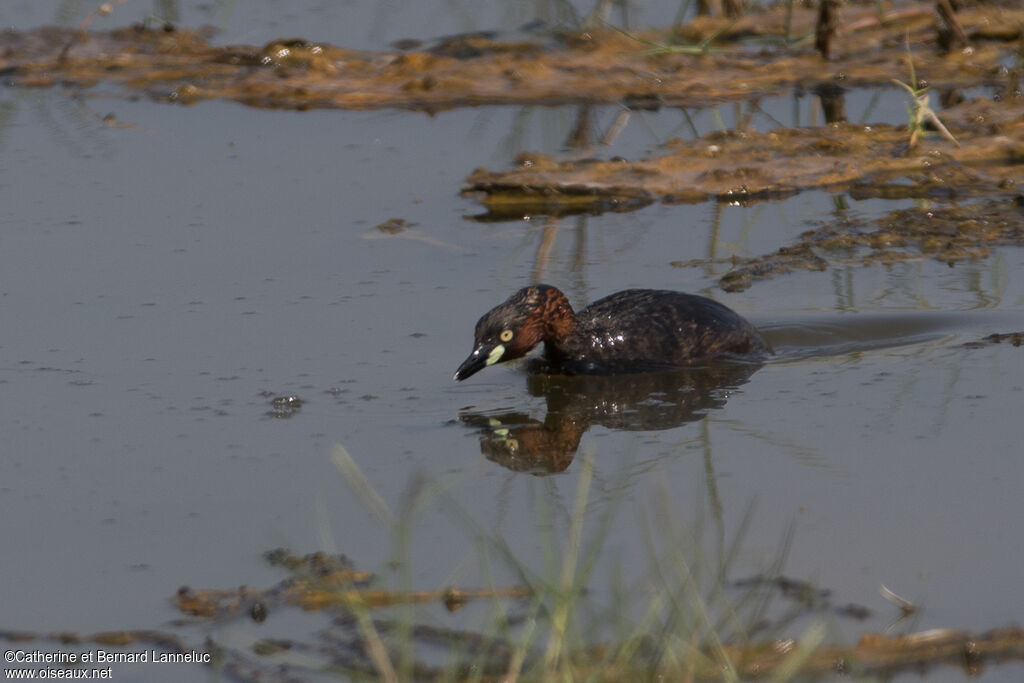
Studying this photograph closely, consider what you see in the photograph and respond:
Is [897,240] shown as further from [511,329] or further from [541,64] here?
[541,64]

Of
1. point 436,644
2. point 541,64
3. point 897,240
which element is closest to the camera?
point 436,644

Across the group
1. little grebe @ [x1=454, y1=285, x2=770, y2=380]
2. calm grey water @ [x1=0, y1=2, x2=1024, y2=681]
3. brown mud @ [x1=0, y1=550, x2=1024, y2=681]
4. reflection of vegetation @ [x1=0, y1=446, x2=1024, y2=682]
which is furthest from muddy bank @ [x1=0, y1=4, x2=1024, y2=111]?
brown mud @ [x1=0, y1=550, x2=1024, y2=681]

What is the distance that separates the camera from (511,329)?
5.97 meters

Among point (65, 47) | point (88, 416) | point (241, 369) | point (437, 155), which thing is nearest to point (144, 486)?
point (88, 416)

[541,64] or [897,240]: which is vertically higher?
[541,64]

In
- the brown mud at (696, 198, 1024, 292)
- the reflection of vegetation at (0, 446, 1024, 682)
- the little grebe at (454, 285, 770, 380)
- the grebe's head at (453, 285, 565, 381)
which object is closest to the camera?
the reflection of vegetation at (0, 446, 1024, 682)

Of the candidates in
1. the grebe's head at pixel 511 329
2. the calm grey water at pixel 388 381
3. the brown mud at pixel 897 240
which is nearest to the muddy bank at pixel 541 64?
the calm grey water at pixel 388 381

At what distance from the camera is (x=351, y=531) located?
4.56 meters

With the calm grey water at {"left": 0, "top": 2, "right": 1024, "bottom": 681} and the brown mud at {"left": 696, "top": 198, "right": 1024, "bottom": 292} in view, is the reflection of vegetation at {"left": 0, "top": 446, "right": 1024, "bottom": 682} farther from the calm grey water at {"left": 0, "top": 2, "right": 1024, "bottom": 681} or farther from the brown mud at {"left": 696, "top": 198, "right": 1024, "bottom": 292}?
the brown mud at {"left": 696, "top": 198, "right": 1024, "bottom": 292}

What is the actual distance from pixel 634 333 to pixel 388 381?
95cm

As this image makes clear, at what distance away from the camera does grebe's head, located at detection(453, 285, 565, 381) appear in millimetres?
5902

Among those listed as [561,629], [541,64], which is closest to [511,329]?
[561,629]

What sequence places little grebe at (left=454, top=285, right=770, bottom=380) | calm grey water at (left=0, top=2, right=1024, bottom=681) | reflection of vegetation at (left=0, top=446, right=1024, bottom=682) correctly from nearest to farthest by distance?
reflection of vegetation at (left=0, top=446, right=1024, bottom=682) → calm grey water at (left=0, top=2, right=1024, bottom=681) → little grebe at (left=454, top=285, right=770, bottom=380)

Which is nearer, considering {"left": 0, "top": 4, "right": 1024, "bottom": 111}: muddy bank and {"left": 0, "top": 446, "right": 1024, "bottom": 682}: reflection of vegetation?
{"left": 0, "top": 446, "right": 1024, "bottom": 682}: reflection of vegetation
